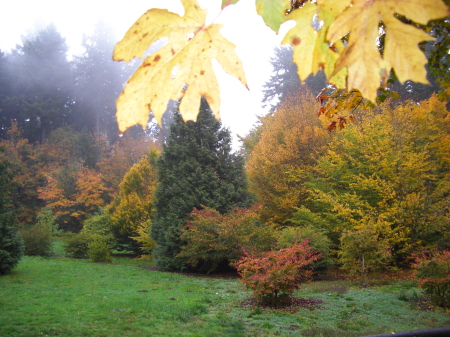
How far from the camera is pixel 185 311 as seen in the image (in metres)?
5.81

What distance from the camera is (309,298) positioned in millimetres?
7117

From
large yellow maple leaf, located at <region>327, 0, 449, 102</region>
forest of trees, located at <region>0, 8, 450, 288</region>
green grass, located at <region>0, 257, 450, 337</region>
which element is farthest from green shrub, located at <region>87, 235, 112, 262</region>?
large yellow maple leaf, located at <region>327, 0, 449, 102</region>

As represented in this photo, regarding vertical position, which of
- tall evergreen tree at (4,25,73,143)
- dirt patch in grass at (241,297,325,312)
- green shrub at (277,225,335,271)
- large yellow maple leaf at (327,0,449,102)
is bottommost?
dirt patch in grass at (241,297,325,312)

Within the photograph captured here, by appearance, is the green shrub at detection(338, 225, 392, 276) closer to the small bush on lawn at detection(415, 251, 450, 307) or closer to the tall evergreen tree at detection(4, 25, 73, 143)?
the small bush on lawn at detection(415, 251, 450, 307)

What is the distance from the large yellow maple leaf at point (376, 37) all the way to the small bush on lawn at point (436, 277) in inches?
279

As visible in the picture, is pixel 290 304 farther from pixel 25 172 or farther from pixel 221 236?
pixel 25 172

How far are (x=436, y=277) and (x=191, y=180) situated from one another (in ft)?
29.5

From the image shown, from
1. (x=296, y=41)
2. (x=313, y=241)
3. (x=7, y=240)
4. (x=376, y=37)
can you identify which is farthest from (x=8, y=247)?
(x=376, y=37)

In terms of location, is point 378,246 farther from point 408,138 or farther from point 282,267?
point 408,138

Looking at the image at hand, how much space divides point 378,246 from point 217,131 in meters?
8.19

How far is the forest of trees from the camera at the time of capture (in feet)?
35.8

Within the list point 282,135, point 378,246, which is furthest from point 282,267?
point 282,135

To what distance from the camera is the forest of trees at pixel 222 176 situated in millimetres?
10898

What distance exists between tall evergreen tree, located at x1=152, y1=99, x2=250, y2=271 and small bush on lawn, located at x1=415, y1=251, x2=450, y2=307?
7288 millimetres
